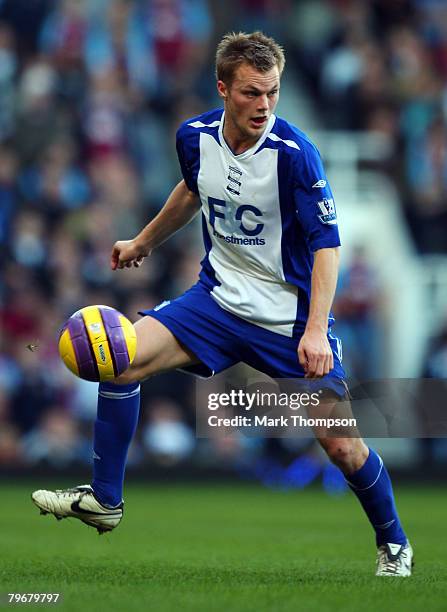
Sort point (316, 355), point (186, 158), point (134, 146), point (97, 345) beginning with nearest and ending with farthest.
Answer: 1. point (316, 355)
2. point (97, 345)
3. point (186, 158)
4. point (134, 146)

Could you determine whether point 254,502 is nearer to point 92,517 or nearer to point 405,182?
point 405,182

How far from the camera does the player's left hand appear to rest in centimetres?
546

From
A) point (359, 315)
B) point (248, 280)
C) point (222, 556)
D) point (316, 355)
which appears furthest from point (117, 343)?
point (359, 315)

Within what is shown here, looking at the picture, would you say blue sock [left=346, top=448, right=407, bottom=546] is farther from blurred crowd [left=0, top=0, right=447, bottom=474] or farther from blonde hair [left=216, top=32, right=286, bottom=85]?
blurred crowd [left=0, top=0, right=447, bottom=474]

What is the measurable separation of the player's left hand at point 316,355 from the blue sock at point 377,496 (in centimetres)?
70

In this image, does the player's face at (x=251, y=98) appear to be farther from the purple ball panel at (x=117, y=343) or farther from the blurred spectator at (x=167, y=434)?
the blurred spectator at (x=167, y=434)

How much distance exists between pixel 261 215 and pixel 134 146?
8780 millimetres

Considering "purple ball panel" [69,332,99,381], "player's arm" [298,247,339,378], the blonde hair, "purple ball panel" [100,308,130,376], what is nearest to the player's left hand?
"player's arm" [298,247,339,378]

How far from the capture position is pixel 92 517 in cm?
589

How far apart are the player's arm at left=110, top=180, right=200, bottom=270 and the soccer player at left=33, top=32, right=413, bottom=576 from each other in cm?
13

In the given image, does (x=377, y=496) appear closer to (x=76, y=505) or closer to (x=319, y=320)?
(x=319, y=320)

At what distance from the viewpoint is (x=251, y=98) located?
568cm

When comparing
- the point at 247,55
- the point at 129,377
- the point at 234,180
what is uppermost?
the point at 247,55

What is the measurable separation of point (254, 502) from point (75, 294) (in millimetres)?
3047
